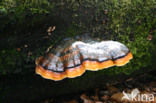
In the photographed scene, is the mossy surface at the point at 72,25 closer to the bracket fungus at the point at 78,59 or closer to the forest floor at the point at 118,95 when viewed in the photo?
the bracket fungus at the point at 78,59

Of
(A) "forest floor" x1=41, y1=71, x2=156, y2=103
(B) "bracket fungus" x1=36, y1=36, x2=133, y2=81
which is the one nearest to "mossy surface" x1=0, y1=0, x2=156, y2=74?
(B) "bracket fungus" x1=36, y1=36, x2=133, y2=81

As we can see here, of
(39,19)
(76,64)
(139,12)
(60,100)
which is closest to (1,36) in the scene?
(39,19)

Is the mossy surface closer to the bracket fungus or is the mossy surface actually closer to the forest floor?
the bracket fungus

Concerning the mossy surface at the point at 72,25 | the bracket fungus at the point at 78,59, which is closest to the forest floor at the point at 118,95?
the mossy surface at the point at 72,25

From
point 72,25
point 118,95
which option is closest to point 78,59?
point 72,25

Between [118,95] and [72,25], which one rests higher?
[72,25]

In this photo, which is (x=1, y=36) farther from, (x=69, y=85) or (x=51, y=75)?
(x=69, y=85)

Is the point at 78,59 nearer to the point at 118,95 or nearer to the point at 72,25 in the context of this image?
the point at 72,25
